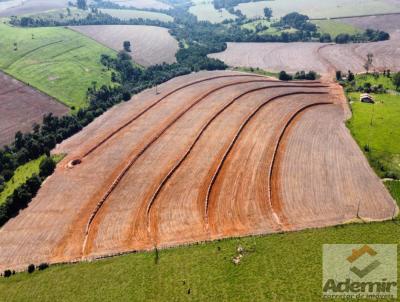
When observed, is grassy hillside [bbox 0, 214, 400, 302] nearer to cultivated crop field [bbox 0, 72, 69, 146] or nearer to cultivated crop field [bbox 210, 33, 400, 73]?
cultivated crop field [bbox 0, 72, 69, 146]

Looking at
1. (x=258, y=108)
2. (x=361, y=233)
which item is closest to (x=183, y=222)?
(x=361, y=233)

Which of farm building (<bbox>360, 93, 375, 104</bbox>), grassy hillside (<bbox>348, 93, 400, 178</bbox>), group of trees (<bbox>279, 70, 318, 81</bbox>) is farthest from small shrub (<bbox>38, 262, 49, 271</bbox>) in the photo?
group of trees (<bbox>279, 70, 318, 81</bbox>)

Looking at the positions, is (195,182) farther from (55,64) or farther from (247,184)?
(55,64)

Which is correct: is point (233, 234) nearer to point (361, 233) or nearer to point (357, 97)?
point (361, 233)

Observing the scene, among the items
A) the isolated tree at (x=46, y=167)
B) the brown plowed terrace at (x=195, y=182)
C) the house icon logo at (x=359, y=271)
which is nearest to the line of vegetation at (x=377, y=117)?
the brown plowed terrace at (x=195, y=182)

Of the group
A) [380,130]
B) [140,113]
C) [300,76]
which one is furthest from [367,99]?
[140,113]

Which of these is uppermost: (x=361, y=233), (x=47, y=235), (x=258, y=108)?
(x=258, y=108)
